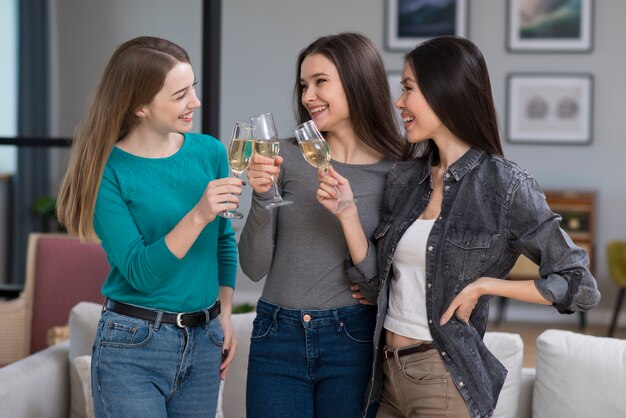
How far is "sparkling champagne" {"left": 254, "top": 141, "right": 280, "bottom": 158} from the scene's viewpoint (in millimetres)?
1769

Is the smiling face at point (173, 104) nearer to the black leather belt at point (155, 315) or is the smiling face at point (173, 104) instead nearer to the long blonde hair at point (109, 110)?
the long blonde hair at point (109, 110)

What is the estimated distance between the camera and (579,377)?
261 centimetres

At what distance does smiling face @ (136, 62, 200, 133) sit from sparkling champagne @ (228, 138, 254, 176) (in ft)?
0.48

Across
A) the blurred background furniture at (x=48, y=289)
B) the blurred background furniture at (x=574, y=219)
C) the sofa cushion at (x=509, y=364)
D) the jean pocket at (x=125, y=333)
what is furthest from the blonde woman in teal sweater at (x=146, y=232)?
the blurred background furniture at (x=574, y=219)

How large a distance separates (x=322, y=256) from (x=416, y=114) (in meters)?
0.37

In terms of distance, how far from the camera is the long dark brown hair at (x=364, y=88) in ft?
6.63

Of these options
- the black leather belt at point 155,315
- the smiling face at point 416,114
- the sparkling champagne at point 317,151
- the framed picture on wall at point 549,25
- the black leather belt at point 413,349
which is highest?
the framed picture on wall at point 549,25

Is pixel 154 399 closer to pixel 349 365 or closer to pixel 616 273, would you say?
pixel 349 365

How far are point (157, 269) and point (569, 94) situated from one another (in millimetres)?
5784

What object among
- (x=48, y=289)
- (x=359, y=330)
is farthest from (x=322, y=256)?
(x=48, y=289)

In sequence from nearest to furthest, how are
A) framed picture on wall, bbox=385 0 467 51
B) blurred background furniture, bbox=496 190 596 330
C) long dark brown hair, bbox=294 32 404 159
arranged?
long dark brown hair, bbox=294 32 404 159
blurred background furniture, bbox=496 190 596 330
framed picture on wall, bbox=385 0 467 51

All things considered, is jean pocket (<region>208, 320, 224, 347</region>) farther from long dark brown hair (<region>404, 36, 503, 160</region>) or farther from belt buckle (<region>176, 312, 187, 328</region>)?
long dark brown hair (<region>404, 36, 503, 160</region>)

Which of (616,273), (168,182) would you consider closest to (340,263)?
(168,182)

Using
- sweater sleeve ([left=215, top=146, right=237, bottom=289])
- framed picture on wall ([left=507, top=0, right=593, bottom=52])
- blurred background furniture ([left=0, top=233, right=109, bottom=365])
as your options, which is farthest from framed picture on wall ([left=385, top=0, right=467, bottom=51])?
sweater sleeve ([left=215, top=146, right=237, bottom=289])
